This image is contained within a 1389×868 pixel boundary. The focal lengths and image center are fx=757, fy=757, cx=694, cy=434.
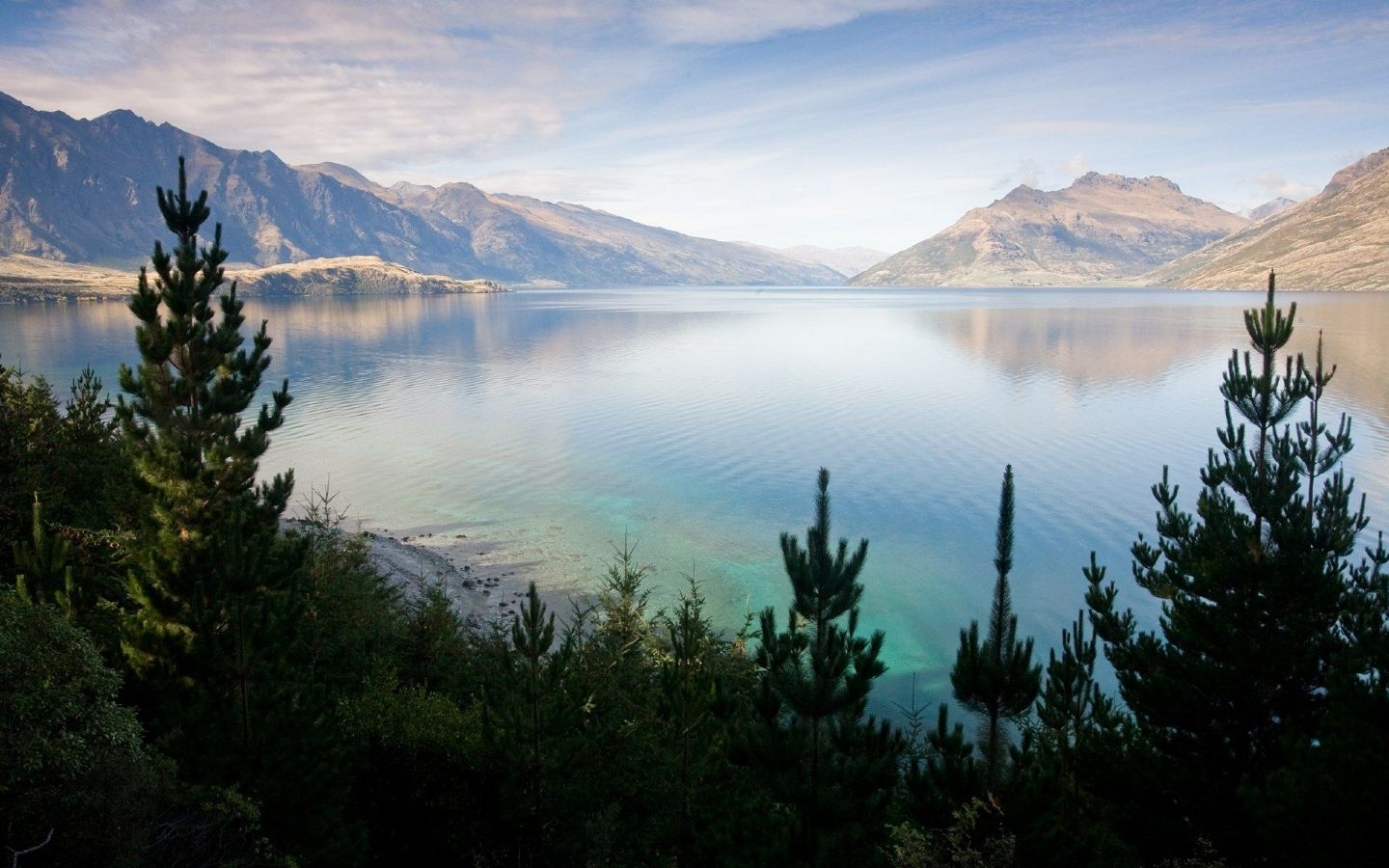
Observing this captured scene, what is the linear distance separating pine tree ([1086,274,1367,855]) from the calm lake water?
40.6ft

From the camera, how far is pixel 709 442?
6144 cm

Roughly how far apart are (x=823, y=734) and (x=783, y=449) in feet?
155

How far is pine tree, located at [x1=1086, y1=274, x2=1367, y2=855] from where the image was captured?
14.6m

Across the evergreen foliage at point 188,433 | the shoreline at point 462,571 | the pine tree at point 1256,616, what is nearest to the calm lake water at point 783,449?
the shoreline at point 462,571

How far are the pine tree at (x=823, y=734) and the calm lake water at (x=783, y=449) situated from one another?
16.3 m

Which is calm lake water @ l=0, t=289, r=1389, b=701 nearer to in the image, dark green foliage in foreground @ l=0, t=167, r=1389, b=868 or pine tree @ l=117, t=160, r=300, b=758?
dark green foliage in foreground @ l=0, t=167, r=1389, b=868

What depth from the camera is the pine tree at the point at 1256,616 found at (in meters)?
14.6

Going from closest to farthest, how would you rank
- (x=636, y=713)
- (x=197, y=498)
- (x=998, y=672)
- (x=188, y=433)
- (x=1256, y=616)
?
(x=998, y=672), (x=1256, y=616), (x=197, y=498), (x=188, y=433), (x=636, y=713)

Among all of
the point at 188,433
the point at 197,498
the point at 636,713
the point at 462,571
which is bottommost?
the point at 462,571

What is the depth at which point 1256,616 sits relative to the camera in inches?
590

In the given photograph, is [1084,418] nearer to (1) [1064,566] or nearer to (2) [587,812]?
(1) [1064,566]

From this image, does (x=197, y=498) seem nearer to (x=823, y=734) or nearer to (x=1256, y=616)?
(x=823, y=734)

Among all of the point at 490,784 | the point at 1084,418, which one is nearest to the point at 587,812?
the point at 490,784

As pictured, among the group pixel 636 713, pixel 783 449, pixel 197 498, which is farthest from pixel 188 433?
pixel 783 449
